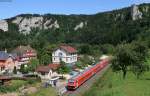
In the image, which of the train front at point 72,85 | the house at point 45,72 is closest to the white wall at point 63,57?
the house at point 45,72

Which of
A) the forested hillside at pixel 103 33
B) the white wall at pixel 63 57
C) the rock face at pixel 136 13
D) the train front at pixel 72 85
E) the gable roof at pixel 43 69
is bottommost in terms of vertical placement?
the train front at pixel 72 85

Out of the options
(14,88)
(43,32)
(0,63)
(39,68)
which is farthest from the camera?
(43,32)

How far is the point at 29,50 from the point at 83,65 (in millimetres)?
13227

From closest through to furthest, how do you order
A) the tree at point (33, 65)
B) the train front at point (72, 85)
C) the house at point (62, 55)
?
the train front at point (72, 85)
the tree at point (33, 65)
the house at point (62, 55)

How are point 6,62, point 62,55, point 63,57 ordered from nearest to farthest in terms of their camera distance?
point 6,62
point 63,57
point 62,55

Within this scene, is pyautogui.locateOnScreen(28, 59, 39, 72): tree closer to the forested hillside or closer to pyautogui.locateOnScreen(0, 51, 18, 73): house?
pyautogui.locateOnScreen(0, 51, 18, 73): house

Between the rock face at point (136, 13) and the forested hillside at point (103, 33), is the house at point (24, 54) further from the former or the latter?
the rock face at point (136, 13)

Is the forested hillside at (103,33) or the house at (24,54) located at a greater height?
the forested hillside at (103,33)

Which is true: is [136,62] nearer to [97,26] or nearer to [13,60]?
[13,60]

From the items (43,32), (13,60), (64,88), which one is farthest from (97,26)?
(64,88)

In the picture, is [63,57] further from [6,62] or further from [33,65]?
[6,62]

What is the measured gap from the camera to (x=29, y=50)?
3396 inches

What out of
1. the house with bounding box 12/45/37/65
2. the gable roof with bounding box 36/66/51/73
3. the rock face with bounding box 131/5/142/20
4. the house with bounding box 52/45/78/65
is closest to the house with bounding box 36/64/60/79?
the gable roof with bounding box 36/66/51/73

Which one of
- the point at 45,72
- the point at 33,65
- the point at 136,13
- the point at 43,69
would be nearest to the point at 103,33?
the point at 136,13
